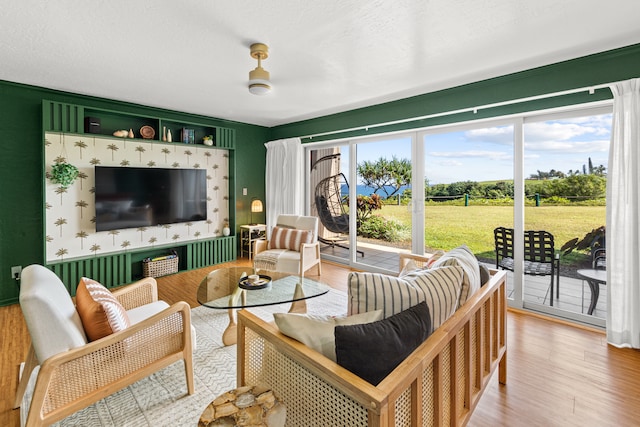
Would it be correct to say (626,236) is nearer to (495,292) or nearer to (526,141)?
(526,141)

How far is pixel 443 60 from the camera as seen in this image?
8.98 ft

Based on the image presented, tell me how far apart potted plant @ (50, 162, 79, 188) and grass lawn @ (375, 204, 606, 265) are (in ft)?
13.0

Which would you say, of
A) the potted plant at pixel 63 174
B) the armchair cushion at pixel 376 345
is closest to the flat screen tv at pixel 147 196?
the potted plant at pixel 63 174

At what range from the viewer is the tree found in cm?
417

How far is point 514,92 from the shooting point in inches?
119

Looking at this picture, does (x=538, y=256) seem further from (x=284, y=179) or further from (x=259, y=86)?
(x=284, y=179)

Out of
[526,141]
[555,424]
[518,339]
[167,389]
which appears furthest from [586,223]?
[167,389]

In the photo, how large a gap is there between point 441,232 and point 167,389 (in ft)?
10.9

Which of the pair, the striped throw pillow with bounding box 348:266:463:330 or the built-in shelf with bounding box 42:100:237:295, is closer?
the striped throw pillow with bounding box 348:266:463:330

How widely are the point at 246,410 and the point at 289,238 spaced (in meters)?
3.14

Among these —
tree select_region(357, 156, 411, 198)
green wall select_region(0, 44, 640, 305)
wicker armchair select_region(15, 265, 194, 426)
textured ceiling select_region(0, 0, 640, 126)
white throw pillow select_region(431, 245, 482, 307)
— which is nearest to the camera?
wicker armchair select_region(15, 265, 194, 426)

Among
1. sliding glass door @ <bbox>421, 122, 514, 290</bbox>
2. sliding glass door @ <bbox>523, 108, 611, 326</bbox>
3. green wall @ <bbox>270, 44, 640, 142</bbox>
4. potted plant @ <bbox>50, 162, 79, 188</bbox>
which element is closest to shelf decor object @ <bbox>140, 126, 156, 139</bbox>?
potted plant @ <bbox>50, 162, 79, 188</bbox>

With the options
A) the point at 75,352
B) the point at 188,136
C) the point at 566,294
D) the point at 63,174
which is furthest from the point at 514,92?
the point at 63,174

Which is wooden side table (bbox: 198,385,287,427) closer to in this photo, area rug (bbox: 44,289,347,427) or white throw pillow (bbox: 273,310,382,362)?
white throw pillow (bbox: 273,310,382,362)
